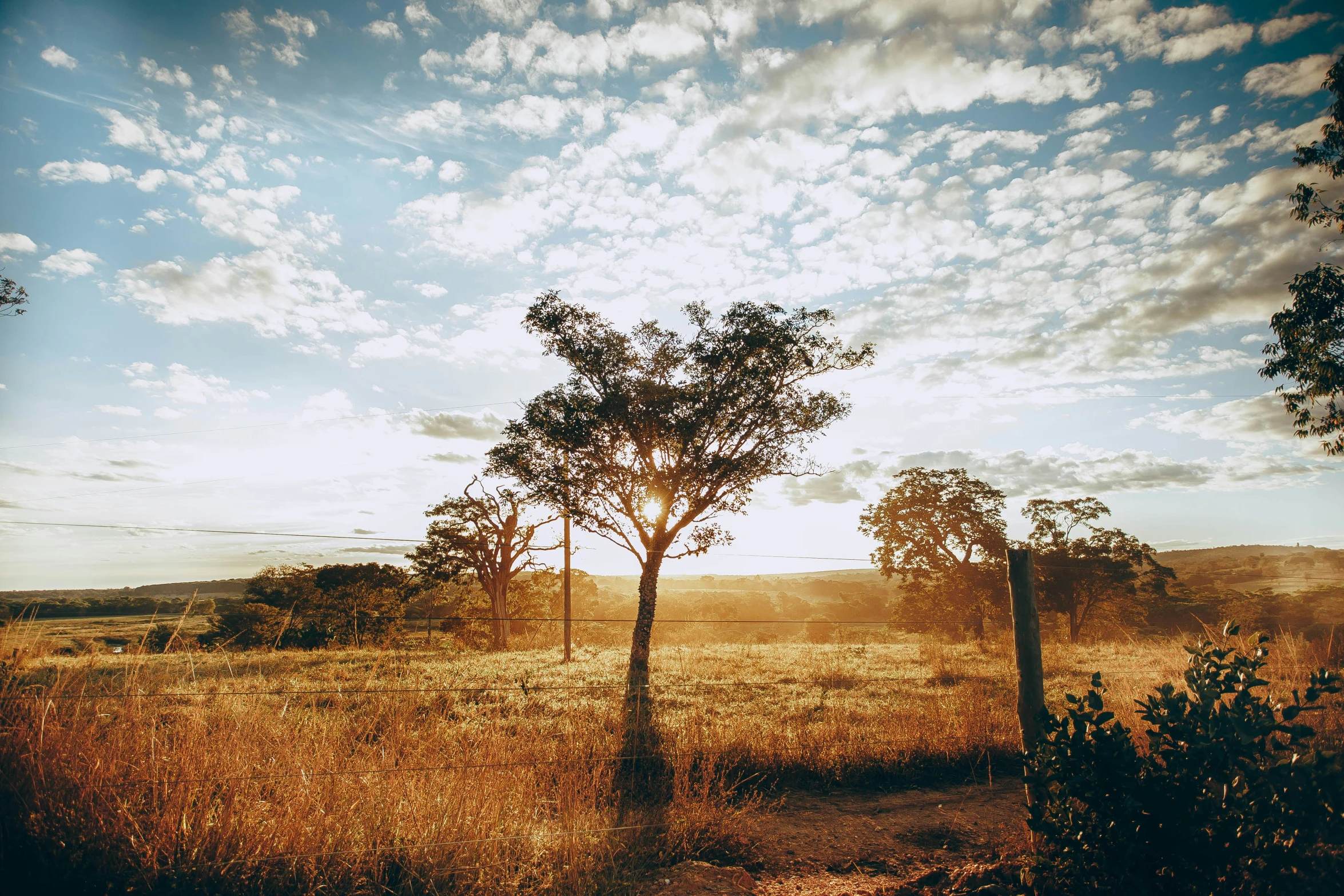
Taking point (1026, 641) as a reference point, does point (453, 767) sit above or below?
below

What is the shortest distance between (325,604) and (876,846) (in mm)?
24567

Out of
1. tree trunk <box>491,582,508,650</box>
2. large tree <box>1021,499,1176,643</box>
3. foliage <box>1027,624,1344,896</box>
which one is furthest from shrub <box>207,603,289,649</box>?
large tree <box>1021,499,1176,643</box>

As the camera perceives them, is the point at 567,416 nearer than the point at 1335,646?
No

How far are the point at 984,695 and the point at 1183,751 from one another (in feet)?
23.5

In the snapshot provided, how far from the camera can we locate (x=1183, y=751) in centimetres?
334

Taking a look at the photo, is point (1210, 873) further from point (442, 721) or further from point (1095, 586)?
point (1095, 586)

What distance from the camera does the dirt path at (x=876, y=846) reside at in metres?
4.39

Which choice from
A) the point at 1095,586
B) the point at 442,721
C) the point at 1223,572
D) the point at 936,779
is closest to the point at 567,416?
the point at 442,721

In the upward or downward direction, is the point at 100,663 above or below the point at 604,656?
above

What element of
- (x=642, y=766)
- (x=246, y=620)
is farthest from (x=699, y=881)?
(x=246, y=620)

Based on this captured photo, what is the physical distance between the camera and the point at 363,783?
457 centimetres

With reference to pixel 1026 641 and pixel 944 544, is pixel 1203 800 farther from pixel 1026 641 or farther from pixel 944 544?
pixel 944 544

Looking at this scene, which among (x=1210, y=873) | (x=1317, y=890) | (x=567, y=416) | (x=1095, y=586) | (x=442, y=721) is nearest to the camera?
(x=1317, y=890)

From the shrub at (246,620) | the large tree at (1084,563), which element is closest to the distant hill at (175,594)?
the shrub at (246,620)
